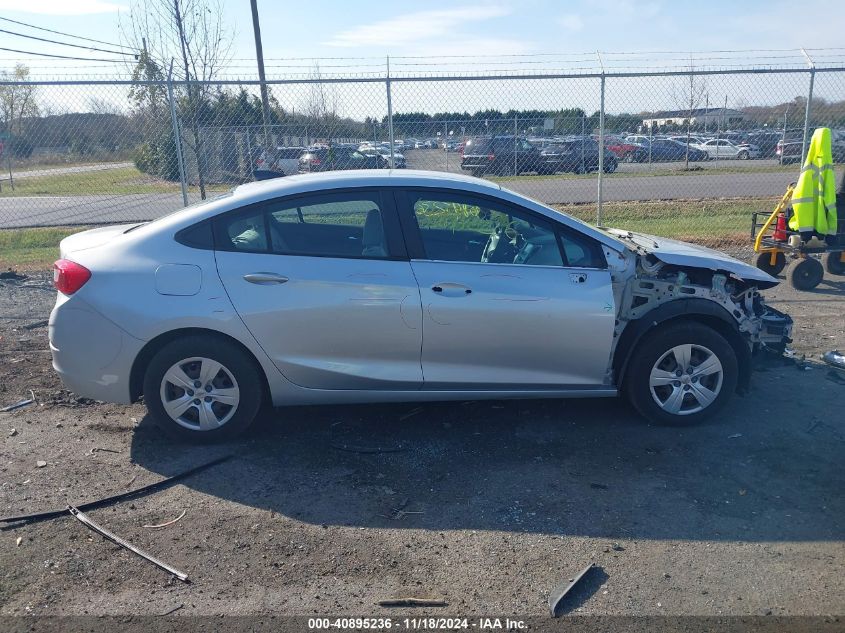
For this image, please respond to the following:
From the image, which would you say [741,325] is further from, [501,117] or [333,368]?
[501,117]

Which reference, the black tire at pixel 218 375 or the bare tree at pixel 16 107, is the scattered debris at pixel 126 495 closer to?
the black tire at pixel 218 375

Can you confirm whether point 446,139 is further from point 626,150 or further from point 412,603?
point 412,603

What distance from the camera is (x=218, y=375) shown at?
15.6 feet

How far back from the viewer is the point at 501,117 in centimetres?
1089

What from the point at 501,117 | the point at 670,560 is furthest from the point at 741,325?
the point at 501,117

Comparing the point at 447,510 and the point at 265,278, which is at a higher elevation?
the point at 265,278

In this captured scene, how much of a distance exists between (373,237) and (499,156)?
7.53 m

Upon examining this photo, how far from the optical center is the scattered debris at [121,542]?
355 cm

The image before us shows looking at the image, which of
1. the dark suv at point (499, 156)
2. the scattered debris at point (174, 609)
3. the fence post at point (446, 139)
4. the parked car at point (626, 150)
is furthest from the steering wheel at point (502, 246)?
the parked car at point (626, 150)

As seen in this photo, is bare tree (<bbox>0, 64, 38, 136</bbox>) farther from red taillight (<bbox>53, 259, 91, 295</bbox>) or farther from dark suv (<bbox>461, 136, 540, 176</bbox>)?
red taillight (<bbox>53, 259, 91, 295</bbox>)

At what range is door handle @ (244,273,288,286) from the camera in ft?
15.4

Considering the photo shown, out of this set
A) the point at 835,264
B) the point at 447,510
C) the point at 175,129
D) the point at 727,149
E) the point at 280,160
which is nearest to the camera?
the point at 447,510

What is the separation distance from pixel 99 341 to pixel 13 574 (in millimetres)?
1536

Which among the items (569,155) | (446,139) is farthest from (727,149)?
(446,139)
